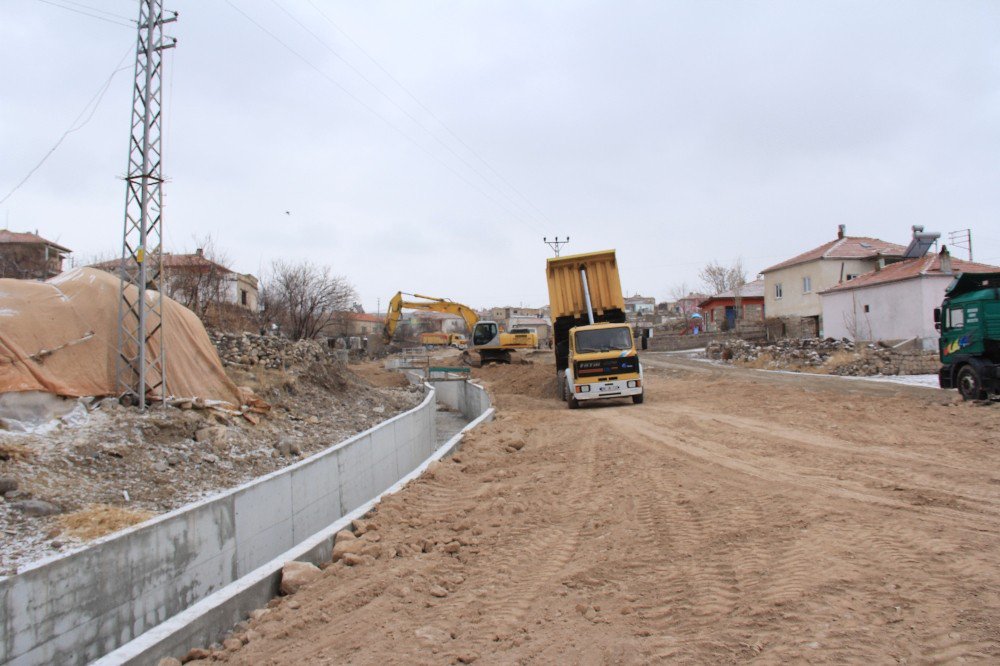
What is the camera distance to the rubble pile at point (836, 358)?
2327 centimetres

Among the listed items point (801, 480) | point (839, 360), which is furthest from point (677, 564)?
point (839, 360)

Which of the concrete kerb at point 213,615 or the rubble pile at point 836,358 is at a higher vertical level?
the rubble pile at point 836,358

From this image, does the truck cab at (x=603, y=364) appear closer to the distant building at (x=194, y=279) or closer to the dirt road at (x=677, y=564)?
the dirt road at (x=677, y=564)

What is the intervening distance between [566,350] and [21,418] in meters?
13.1

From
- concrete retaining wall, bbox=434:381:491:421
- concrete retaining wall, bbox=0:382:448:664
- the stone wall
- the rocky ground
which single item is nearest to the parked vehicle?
concrete retaining wall, bbox=434:381:491:421

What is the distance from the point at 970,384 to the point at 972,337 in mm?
1060

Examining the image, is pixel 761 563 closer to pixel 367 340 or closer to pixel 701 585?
pixel 701 585

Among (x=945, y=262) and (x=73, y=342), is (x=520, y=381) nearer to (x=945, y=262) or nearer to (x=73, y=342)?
(x=73, y=342)

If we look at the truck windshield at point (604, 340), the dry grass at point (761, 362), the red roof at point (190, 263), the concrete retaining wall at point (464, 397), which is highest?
the red roof at point (190, 263)

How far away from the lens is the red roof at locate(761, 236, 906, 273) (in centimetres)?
3897

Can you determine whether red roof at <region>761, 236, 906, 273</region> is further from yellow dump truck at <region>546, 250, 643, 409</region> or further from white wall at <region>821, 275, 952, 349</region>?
yellow dump truck at <region>546, 250, 643, 409</region>

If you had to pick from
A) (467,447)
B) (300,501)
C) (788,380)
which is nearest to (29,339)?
(300,501)

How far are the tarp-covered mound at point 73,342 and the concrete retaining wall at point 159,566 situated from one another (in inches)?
240

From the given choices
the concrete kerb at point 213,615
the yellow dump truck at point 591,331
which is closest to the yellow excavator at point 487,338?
the yellow dump truck at point 591,331
